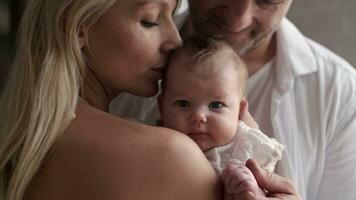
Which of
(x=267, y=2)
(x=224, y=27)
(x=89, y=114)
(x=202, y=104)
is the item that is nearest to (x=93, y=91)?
(x=89, y=114)

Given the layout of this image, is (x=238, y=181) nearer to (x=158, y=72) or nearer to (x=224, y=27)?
(x=158, y=72)

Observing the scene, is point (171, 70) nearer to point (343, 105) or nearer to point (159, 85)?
point (159, 85)

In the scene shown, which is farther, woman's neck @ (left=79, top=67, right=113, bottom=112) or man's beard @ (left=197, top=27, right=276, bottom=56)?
man's beard @ (left=197, top=27, right=276, bottom=56)

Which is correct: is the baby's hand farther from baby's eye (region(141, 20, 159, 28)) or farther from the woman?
baby's eye (region(141, 20, 159, 28))

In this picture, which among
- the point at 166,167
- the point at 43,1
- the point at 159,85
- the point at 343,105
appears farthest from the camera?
the point at 343,105

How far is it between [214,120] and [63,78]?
334 mm

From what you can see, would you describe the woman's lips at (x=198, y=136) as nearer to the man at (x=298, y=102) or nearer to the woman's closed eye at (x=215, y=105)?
the woman's closed eye at (x=215, y=105)

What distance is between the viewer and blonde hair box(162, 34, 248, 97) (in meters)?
1.35

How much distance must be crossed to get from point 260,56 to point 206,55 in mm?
549

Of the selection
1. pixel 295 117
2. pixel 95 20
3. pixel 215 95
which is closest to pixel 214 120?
pixel 215 95

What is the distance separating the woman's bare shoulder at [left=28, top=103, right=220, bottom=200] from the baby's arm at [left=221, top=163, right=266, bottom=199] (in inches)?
1.0

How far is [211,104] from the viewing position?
4.50 ft

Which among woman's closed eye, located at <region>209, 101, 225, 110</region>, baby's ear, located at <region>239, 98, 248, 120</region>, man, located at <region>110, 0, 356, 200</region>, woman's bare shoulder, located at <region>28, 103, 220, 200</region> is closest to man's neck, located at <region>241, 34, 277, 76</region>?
man, located at <region>110, 0, 356, 200</region>

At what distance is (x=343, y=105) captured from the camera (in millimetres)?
1761
